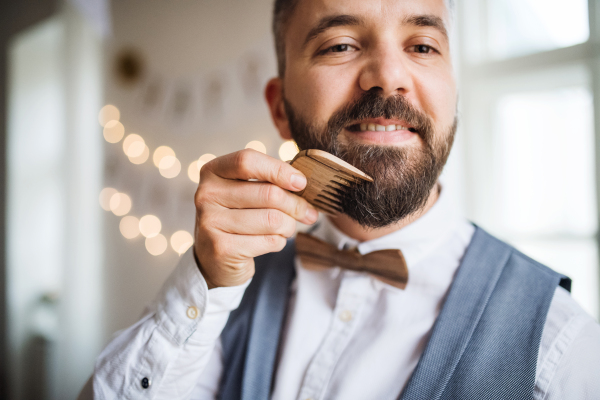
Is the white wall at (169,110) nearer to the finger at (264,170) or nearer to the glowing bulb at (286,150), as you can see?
the glowing bulb at (286,150)

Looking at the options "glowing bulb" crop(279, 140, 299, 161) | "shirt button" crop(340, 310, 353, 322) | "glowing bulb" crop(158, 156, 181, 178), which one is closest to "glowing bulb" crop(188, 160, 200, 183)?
"glowing bulb" crop(158, 156, 181, 178)

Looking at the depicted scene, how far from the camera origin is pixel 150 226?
351 cm

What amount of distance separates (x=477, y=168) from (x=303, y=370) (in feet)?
7.76

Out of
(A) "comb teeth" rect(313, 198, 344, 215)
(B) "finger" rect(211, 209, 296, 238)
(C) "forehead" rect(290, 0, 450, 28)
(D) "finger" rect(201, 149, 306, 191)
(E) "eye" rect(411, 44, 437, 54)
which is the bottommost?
(B) "finger" rect(211, 209, 296, 238)

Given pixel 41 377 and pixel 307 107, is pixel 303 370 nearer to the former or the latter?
pixel 307 107

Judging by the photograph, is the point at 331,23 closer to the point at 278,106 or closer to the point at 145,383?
the point at 278,106


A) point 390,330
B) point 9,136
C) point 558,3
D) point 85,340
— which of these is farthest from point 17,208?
point 558,3

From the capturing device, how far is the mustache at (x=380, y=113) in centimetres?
95

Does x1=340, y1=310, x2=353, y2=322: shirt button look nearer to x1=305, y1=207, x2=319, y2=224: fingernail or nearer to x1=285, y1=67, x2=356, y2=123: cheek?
x1=305, y1=207, x2=319, y2=224: fingernail

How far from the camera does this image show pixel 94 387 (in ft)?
3.29

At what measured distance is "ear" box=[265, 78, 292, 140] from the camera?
1313 millimetres

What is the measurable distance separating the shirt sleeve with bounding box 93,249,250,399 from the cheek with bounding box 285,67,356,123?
0.53 metres

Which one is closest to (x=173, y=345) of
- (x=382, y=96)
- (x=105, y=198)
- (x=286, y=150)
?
(x=382, y=96)

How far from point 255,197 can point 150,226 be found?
2983 mm
